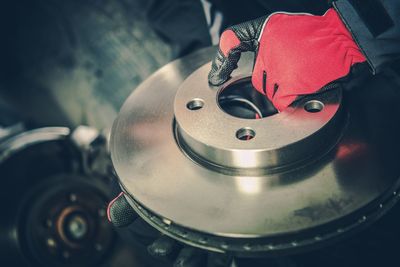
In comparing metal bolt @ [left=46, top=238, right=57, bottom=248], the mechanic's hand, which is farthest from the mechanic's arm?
metal bolt @ [left=46, top=238, right=57, bottom=248]

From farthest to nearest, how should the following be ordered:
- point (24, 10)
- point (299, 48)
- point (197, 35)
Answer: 1. point (24, 10)
2. point (197, 35)
3. point (299, 48)

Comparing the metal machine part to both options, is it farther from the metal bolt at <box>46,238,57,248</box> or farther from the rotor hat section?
the rotor hat section

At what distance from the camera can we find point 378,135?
2.21ft

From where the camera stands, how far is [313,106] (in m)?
0.69

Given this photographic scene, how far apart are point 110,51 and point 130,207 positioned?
77 centimetres

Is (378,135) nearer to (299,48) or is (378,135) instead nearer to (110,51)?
(299,48)

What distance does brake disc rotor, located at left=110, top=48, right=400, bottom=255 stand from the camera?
0.57 meters

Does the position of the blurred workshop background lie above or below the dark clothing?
below

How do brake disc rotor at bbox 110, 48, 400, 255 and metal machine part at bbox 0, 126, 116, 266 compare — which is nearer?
brake disc rotor at bbox 110, 48, 400, 255

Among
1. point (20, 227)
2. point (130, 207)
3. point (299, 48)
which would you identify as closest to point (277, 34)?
point (299, 48)

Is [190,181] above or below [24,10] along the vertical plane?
below

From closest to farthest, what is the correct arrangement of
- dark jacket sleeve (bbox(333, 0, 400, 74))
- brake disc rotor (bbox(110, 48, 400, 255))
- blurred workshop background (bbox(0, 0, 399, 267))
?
1. brake disc rotor (bbox(110, 48, 400, 255))
2. dark jacket sleeve (bbox(333, 0, 400, 74))
3. blurred workshop background (bbox(0, 0, 399, 267))

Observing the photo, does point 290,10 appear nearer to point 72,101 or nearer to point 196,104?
point 196,104

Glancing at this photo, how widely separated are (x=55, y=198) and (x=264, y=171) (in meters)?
0.78
